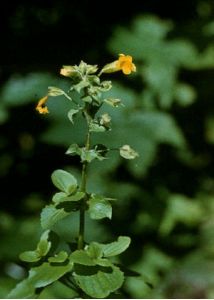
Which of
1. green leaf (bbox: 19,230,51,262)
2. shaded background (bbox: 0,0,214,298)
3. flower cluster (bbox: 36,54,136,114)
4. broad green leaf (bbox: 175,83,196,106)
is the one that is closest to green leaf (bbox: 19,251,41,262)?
green leaf (bbox: 19,230,51,262)

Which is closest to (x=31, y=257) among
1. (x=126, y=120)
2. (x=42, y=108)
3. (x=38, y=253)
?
(x=38, y=253)

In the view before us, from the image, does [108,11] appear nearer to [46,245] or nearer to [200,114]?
[200,114]

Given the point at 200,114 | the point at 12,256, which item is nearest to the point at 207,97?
the point at 200,114

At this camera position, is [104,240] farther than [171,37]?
No

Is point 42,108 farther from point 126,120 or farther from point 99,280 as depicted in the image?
point 126,120

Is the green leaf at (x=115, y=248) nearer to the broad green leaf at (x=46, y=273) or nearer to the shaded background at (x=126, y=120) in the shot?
the broad green leaf at (x=46, y=273)

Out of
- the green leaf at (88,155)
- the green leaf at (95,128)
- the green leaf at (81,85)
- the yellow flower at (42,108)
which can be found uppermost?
the green leaf at (81,85)

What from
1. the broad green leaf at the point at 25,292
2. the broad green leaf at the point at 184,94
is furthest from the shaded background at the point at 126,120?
the broad green leaf at the point at 25,292
